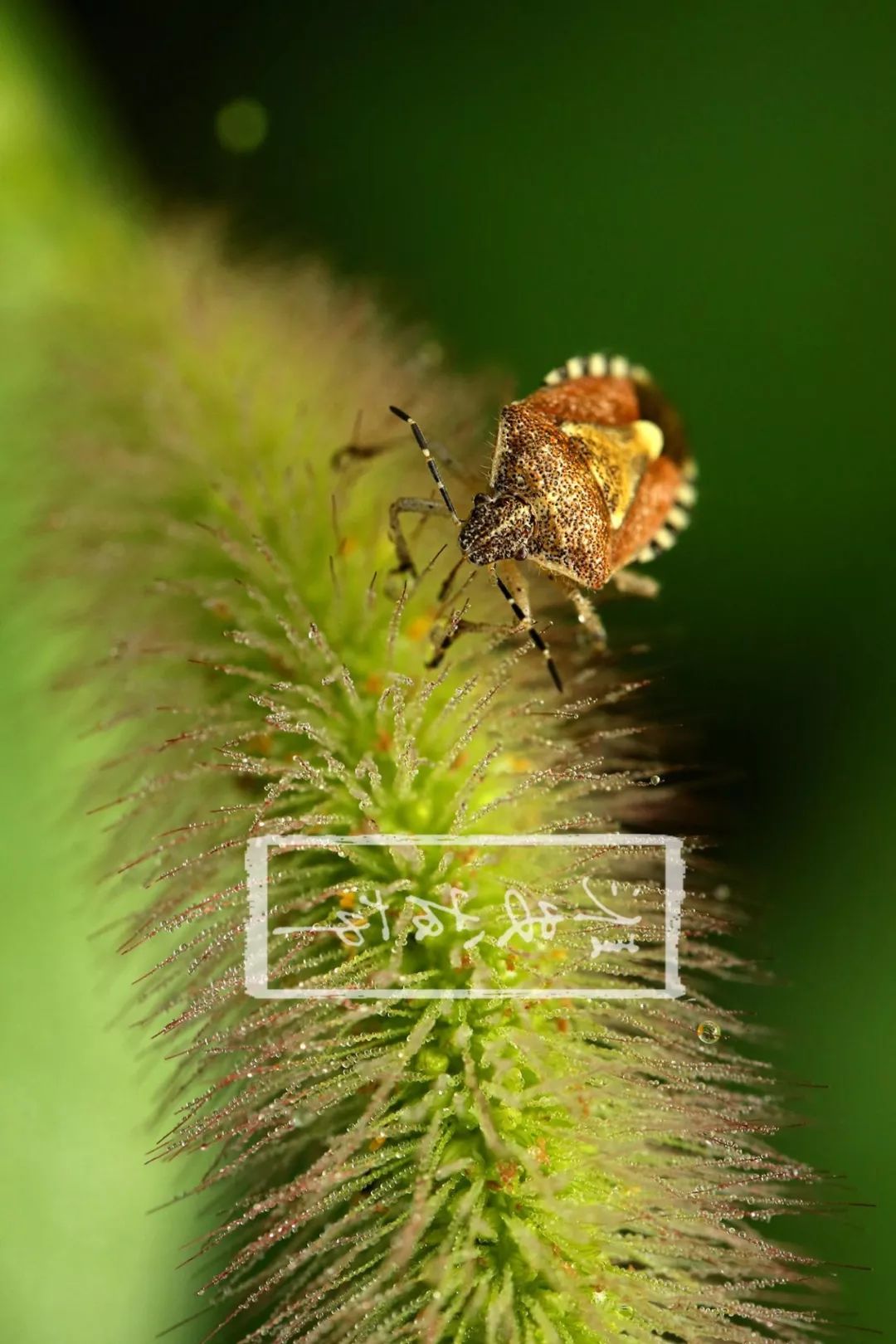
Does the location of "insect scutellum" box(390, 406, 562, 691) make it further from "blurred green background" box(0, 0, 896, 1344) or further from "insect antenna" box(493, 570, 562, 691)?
"blurred green background" box(0, 0, 896, 1344)

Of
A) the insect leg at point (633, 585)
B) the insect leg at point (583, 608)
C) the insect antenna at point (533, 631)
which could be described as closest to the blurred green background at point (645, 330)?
the insect leg at point (633, 585)

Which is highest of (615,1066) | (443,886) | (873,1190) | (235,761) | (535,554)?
(535,554)

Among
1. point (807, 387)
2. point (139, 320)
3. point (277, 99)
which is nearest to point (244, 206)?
point (277, 99)

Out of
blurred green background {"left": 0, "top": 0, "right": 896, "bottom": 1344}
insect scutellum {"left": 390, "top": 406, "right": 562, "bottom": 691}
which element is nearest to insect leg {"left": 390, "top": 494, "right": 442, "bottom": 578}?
insect scutellum {"left": 390, "top": 406, "right": 562, "bottom": 691}

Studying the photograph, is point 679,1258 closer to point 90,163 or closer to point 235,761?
point 235,761

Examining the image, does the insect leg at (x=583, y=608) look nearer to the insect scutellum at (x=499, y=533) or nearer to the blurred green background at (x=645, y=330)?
the insect scutellum at (x=499, y=533)

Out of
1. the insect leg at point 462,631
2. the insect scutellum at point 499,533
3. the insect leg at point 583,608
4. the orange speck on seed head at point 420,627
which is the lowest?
the insect leg at point 462,631
